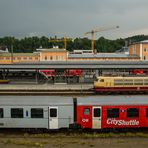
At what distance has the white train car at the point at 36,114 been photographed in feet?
69.7

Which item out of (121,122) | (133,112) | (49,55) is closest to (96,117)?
(121,122)

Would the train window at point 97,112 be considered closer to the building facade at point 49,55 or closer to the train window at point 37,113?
the train window at point 37,113

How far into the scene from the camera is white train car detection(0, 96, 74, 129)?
837 inches

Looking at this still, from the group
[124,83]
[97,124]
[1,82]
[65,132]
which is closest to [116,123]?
[97,124]

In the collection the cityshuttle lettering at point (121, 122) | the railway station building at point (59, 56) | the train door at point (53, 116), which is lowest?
the cityshuttle lettering at point (121, 122)

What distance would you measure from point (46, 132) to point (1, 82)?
113 feet

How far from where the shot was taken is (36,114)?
2144 cm

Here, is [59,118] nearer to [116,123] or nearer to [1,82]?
[116,123]

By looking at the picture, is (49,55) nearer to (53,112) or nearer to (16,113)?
(16,113)

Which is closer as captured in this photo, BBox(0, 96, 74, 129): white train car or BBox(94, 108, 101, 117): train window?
BBox(0, 96, 74, 129): white train car

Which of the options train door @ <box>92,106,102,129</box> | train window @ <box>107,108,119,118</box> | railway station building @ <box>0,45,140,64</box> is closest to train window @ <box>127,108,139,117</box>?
train window @ <box>107,108,119,118</box>

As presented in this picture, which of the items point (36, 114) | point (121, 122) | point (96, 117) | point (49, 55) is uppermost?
point (49, 55)

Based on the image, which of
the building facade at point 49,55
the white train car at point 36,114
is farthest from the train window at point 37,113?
the building facade at point 49,55

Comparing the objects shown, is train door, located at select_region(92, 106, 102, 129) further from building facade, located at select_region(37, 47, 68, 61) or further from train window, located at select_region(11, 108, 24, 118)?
building facade, located at select_region(37, 47, 68, 61)
